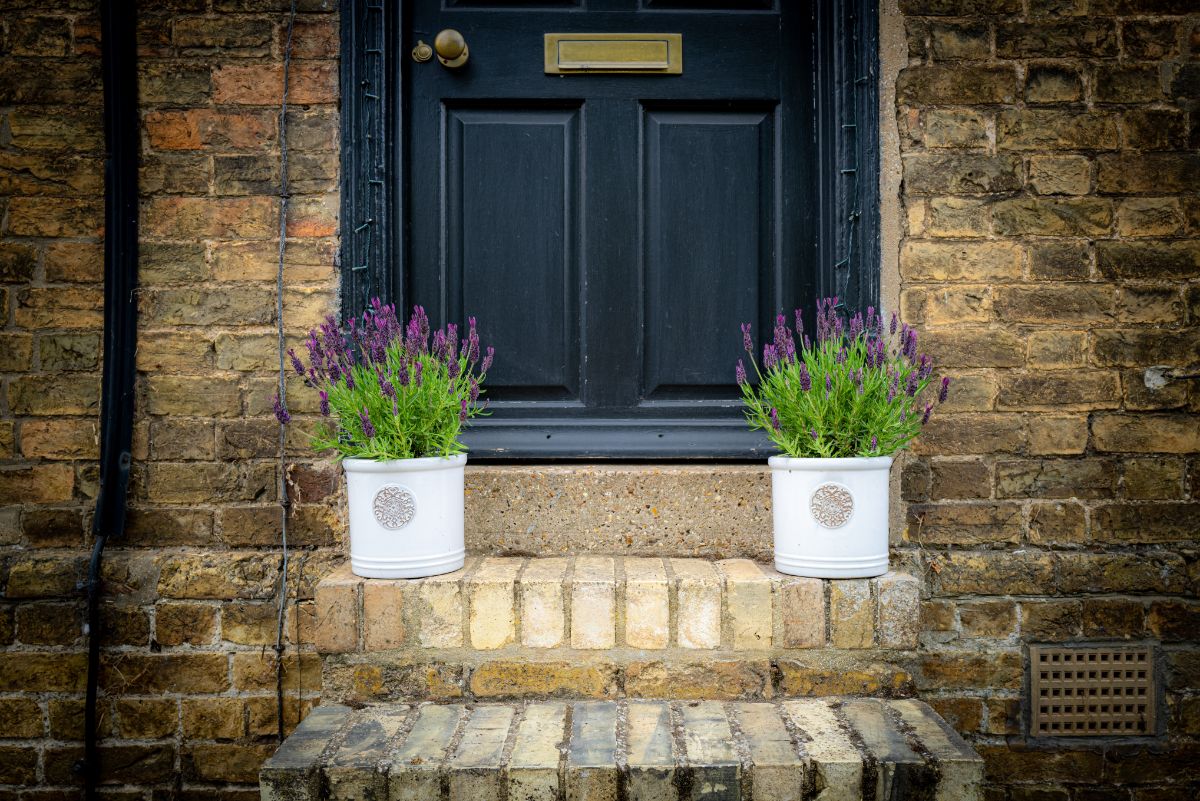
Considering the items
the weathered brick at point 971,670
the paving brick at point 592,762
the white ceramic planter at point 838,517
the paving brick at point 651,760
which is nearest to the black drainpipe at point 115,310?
the paving brick at point 592,762

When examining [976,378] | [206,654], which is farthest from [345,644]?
[976,378]

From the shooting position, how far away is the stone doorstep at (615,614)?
1936 millimetres

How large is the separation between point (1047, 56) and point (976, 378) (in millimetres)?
879

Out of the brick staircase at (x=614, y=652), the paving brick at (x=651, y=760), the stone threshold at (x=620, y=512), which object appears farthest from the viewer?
the stone threshold at (x=620, y=512)

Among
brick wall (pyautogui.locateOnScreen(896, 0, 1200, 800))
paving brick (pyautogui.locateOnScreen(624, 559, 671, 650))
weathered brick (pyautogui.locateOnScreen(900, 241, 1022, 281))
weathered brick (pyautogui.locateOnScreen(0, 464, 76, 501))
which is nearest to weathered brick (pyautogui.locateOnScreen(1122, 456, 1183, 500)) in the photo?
brick wall (pyautogui.locateOnScreen(896, 0, 1200, 800))

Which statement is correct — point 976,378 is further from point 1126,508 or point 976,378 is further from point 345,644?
point 345,644

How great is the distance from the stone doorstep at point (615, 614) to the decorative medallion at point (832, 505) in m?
0.14

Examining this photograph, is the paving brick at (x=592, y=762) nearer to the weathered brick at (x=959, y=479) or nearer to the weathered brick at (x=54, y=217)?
the weathered brick at (x=959, y=479)

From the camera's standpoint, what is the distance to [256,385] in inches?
88.5

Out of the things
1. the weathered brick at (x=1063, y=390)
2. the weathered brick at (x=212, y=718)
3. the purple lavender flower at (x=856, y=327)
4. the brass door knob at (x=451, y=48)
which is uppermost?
the brass door knob at (x=451, y=48)

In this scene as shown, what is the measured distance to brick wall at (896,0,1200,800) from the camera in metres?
2.21

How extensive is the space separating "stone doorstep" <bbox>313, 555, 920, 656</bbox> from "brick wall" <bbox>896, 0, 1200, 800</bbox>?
40 centimetres

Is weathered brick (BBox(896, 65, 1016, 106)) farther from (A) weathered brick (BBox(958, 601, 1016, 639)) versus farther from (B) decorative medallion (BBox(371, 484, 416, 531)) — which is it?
(B) decorative medallion (BBox(371, 484, 416, 531))

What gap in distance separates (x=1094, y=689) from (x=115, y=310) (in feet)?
9.03
